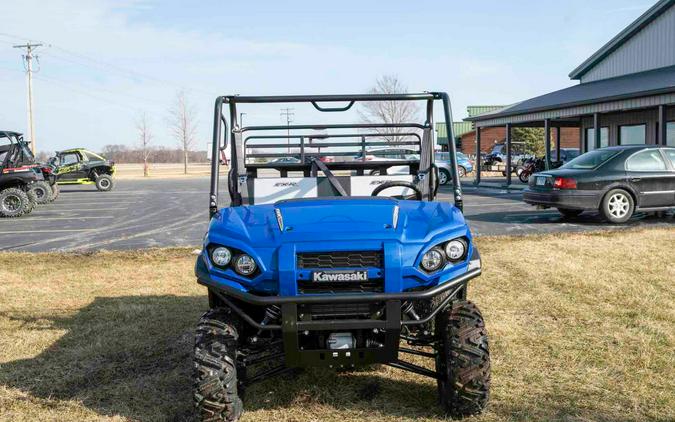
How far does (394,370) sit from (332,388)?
55 cm

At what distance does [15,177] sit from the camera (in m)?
17.9

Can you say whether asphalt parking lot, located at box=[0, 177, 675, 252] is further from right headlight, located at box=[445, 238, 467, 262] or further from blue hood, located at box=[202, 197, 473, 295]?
right headlight, located at box=[445, 238, 467, 262]

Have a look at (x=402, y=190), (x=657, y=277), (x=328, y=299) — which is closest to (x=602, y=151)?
(x=657, y=277)

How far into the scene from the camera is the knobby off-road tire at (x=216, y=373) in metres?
3.53

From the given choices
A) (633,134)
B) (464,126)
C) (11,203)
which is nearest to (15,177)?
(11,203)

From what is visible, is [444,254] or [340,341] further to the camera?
[444,254]

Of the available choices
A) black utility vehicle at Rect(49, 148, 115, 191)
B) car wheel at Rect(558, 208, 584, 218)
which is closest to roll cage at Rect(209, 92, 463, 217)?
car wheel at Rect(558, 208, 584, 218)

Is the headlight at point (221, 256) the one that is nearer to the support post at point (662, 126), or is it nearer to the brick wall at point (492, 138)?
the support post at point (662, 126)

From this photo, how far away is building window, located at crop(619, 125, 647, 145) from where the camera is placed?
22828mm

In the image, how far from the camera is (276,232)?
360 cm

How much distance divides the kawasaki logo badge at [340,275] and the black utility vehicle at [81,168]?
87.8 ft

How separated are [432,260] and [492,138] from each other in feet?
175

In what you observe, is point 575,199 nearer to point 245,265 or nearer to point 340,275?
point 340,275

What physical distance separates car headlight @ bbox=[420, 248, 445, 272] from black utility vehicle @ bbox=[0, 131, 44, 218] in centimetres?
1652
